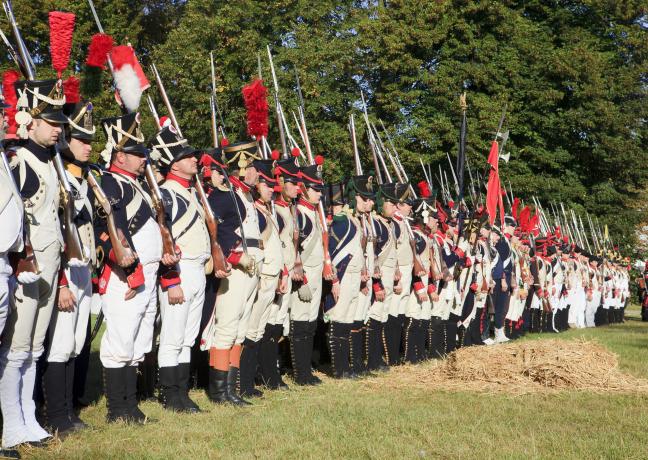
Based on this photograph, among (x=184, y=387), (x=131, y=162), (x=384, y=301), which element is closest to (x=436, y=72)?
(x=384, y=301)

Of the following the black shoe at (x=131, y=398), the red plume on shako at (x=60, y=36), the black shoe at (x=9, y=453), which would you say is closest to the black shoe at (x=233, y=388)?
the black shoe at (x=131, y=398)

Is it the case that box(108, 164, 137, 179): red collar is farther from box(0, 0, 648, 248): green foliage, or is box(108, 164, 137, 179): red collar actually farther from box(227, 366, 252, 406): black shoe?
box(0, 0, 648, 248): green foliage

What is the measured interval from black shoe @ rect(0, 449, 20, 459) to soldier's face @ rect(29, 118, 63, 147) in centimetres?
193

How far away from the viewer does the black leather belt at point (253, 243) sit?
804 centimetres

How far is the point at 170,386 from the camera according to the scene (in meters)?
7.19

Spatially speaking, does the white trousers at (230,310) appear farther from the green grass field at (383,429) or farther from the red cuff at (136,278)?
the red cuff at (136,278)

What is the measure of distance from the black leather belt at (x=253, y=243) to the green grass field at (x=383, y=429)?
1.41m

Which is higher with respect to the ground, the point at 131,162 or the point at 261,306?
the point at 131,162

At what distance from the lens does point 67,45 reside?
5.81 metres

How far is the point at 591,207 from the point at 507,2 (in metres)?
8.17

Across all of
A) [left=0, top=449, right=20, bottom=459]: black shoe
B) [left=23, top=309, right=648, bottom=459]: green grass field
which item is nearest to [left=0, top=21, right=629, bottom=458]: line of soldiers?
[left=0, top=449, right=20, bottom=459]: black shoe

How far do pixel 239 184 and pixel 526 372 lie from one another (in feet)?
12.4

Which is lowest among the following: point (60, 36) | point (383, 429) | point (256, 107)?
point (383, 429)

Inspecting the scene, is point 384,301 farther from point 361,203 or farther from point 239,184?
point 239,184
